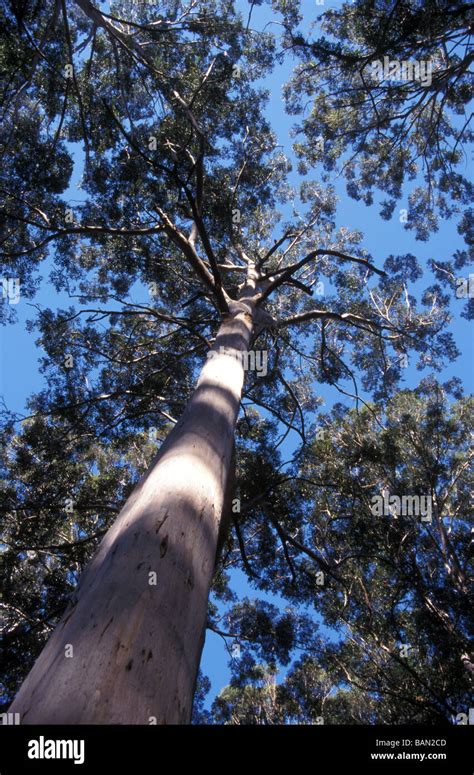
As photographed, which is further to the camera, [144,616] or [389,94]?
[389,94]

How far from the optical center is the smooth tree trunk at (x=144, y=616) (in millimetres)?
994

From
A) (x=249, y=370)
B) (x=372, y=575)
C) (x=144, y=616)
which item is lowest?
(x=144, y=616)

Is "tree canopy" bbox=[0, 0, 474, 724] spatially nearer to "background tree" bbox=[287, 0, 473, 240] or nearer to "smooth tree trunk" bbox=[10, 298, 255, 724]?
"background tree" bbox=[287, 0, 473, 240]

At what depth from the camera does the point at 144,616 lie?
1215 millimetres

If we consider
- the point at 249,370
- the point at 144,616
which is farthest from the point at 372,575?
the point at 144,616

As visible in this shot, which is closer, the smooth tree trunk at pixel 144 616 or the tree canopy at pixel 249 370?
the smooth tree trunk at pixel 144 616

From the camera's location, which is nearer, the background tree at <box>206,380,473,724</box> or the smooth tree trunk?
the smooth tree trunk

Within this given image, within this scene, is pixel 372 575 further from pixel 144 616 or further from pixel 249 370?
pixel 144 616

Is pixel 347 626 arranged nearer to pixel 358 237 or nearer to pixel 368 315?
pixel 368 315

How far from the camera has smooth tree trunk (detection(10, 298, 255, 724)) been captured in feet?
3.26

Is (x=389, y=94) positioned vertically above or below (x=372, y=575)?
above

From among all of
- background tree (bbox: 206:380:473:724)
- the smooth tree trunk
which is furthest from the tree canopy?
the smooth tree trunk

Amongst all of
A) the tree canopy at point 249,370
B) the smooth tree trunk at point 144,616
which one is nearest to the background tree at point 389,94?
the tree canopy at point 249,370

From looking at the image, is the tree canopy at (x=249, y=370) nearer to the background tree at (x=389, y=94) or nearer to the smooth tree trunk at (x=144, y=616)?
the background tree at (x=389, y=94)
